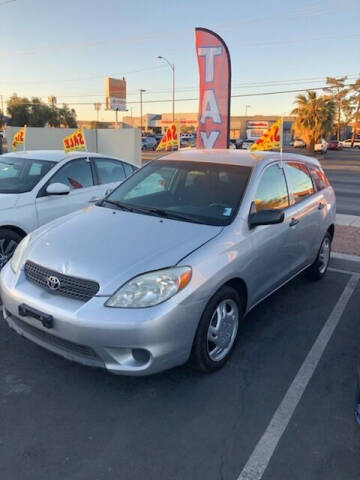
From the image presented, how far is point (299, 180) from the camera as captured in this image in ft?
15.5

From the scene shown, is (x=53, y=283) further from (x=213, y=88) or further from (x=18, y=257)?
(x=213, y=88)

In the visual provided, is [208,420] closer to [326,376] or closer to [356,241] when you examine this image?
[326,376]

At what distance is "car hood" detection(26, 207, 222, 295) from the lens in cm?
287

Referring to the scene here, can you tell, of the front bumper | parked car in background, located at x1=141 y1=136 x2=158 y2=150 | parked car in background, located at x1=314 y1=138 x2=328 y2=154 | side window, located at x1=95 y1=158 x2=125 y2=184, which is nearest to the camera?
the front bumper

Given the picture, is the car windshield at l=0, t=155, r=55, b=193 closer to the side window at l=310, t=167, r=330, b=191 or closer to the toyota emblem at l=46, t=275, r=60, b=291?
the toyota emblem at l=46, t=275, r=60, b=291

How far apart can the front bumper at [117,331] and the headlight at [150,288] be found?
44 mm

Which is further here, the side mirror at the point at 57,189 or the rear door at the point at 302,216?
the side mirror at the point at 57,189

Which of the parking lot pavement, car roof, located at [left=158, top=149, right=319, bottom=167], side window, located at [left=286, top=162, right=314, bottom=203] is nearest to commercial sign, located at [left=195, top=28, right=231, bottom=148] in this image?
side window, located at [left=286, top=162, right=314, bottom=203]

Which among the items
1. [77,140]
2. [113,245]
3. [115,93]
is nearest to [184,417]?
[113,245]

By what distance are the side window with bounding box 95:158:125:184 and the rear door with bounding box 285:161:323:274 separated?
2.89 metres

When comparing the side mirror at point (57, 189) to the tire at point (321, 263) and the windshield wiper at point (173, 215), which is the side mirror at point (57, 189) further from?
the tire at point (321, 263)

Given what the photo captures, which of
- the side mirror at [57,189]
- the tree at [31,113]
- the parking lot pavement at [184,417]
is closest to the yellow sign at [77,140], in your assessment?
the side mirror at [57,189]

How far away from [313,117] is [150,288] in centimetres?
3730

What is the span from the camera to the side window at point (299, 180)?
178 inches
